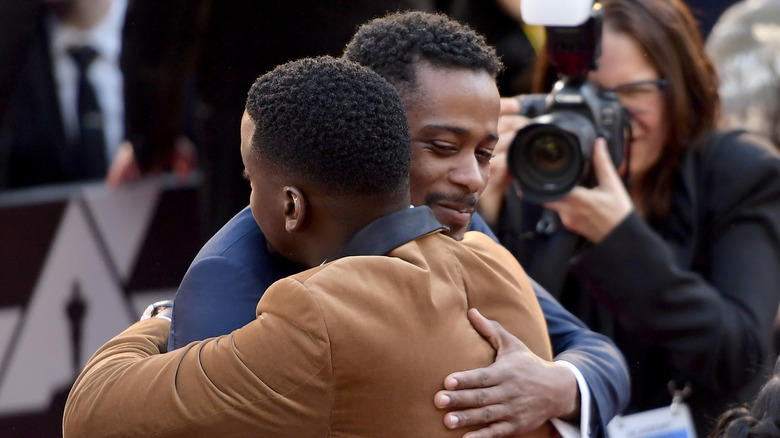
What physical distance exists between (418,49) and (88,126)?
2.60 meters

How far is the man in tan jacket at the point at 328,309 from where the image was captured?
1.39 m

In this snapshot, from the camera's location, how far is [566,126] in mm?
2635

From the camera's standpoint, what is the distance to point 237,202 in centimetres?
323

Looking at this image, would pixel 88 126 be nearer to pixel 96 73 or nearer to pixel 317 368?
pixel 96 73

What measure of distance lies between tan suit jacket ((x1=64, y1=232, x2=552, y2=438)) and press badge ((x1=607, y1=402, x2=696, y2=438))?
1514mm

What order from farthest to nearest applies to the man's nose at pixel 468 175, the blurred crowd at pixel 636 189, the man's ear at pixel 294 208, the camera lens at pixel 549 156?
the blurred crowd at pixel 636 189 → the camera lens at pixel 549 156 → the man's nose at pixel 468 175 → the man's ear at pixel 294 208


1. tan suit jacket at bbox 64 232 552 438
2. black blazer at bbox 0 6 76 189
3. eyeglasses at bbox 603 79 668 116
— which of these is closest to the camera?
tan suit jacket at bbox 64 232 552 438

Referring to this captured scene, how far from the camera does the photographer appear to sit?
112 inches

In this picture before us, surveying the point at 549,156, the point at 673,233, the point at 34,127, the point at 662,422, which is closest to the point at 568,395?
the point at 549,156

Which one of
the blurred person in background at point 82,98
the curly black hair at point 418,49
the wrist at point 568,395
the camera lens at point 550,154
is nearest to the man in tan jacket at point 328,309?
the wrist at point 568,395

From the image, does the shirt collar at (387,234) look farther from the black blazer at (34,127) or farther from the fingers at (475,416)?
the black blazer at (34,127)

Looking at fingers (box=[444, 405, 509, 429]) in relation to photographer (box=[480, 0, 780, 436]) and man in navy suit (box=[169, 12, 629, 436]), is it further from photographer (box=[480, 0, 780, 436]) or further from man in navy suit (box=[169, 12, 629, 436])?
photographer (box=[480, 0, 780, 436])

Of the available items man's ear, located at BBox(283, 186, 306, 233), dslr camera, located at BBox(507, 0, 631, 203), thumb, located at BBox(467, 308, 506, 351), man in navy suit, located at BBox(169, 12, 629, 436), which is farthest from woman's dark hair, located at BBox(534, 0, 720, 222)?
man's ear, located at BBox(283, 186, 306, 233)

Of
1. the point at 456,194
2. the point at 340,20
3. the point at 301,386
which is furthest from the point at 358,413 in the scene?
the point at 340,20
